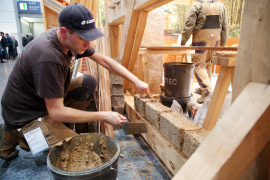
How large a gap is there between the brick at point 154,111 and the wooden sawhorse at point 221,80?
0.43 meters

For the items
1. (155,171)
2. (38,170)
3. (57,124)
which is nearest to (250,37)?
(155,171)

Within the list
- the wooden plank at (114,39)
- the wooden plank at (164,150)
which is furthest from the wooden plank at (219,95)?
the wooden plank at (114,39)

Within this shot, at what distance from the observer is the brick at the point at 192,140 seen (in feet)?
4.71

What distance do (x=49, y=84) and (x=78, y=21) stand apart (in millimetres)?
556

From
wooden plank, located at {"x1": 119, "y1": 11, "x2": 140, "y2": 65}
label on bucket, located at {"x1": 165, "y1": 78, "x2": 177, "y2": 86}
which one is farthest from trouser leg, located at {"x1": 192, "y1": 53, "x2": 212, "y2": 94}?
wooden plank, located at {"x1": 119, "y1": 11, "x2": 140, "y2": 65}

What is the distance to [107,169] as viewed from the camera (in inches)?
52.7

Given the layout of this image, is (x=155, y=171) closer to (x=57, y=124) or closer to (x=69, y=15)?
(x=57, y=124)

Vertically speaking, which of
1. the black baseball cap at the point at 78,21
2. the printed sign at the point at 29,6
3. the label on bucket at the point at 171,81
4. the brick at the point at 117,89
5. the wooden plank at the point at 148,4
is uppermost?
the printed sign at the point at 29,6

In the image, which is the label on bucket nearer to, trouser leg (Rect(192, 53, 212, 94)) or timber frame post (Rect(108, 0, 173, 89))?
timber frame post (Rect(108, 0, 173, 89))

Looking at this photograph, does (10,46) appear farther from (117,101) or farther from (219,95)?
(219,95)

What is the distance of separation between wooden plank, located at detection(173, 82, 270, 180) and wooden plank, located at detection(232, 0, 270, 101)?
54mm

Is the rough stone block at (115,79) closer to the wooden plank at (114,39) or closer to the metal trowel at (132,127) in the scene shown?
the metal trowel at (132,127)

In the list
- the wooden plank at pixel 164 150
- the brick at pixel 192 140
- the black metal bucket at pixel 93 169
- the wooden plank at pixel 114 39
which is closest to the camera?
the black metal bucket at pixel 93 169

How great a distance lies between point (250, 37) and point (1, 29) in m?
16.4
